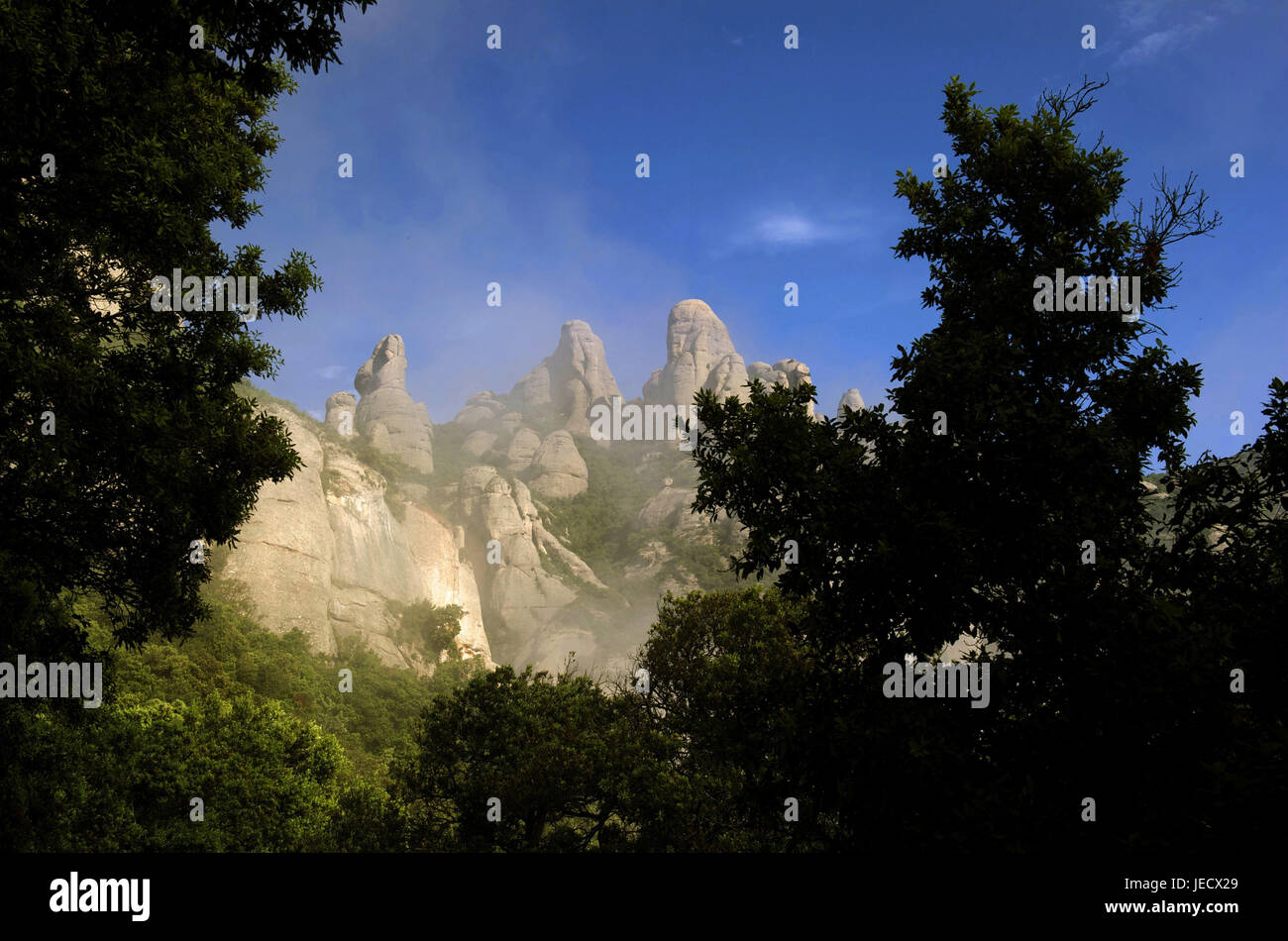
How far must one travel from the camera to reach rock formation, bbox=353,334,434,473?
8369 cm

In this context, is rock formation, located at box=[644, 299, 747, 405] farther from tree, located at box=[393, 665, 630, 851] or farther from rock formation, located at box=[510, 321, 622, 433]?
tree, located at box=[393, 665, 630, 851]

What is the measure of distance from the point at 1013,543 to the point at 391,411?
87002 millimetres

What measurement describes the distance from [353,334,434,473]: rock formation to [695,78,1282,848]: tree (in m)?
80.3

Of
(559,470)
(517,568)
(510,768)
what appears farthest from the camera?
(559,470)

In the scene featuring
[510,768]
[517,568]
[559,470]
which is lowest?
[510,768]

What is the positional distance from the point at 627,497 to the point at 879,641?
328 feet

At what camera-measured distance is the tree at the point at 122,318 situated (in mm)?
6965

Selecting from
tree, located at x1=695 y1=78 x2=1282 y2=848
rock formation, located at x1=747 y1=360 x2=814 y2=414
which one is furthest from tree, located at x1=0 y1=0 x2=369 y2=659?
rock formation, located at x1=747 y1=360 x2=814 y2=414

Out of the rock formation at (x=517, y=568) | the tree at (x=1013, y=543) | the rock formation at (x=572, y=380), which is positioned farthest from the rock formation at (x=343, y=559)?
the rock formation at (x=572, y=380)

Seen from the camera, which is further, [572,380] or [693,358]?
[572,380]

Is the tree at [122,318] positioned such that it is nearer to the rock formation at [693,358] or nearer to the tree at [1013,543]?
the tree at [1013,543]

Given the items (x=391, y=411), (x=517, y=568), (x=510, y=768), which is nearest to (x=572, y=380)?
(x=391, y=411)

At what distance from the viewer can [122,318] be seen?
947 centimetres

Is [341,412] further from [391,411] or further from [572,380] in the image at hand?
[572,380]
